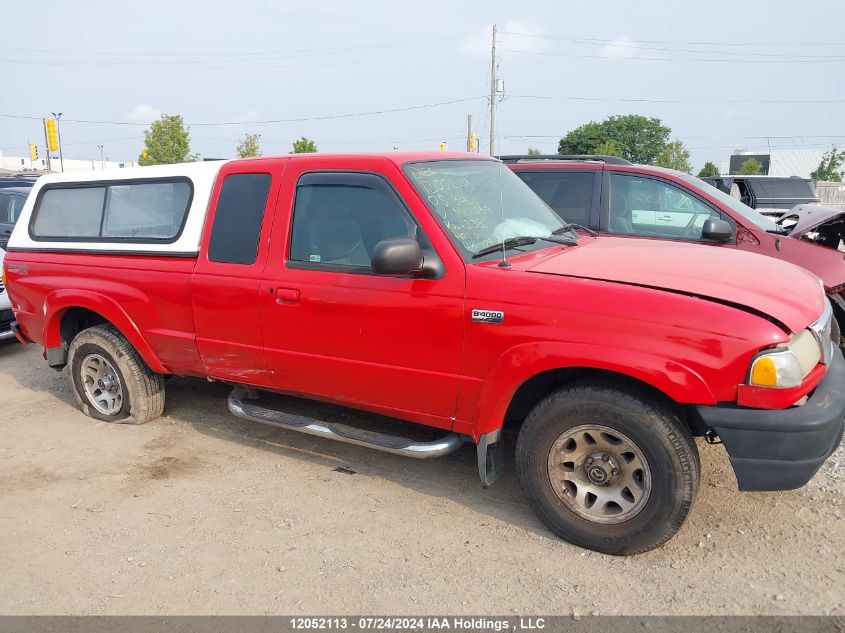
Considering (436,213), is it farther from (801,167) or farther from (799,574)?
(801,167)

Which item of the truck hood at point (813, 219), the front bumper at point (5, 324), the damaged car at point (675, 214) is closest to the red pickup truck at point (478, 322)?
the damaged car at point (675, 214)

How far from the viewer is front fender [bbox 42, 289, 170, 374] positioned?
15.7 ft

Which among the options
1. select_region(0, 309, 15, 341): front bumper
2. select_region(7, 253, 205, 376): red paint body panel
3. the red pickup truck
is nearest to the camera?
the red pickup truck

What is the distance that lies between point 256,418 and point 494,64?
40.5 m

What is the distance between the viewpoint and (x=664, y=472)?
9.86ft

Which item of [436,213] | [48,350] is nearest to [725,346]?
[436,213]

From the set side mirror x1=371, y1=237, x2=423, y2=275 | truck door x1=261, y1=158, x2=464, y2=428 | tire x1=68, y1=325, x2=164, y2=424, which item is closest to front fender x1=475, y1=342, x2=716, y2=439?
truck door x1=261, y1=158, x2=464, y2=428

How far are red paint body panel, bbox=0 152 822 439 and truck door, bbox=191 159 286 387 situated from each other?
1 centimetres

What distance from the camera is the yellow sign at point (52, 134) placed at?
109ft

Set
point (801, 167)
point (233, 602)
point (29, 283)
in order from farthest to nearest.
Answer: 1. point (801, 167)
2. point (29, 283)
3. point (233, 602)

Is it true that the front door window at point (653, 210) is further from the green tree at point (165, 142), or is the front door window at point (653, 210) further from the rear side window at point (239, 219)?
the green tree at point (165, 142)

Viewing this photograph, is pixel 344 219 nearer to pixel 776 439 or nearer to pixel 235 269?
pixel 235 269

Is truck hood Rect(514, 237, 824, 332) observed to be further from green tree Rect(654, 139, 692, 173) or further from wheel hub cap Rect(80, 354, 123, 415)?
green tree Rect(654, 139, 692, 173)

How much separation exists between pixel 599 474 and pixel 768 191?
13480 millimetres
